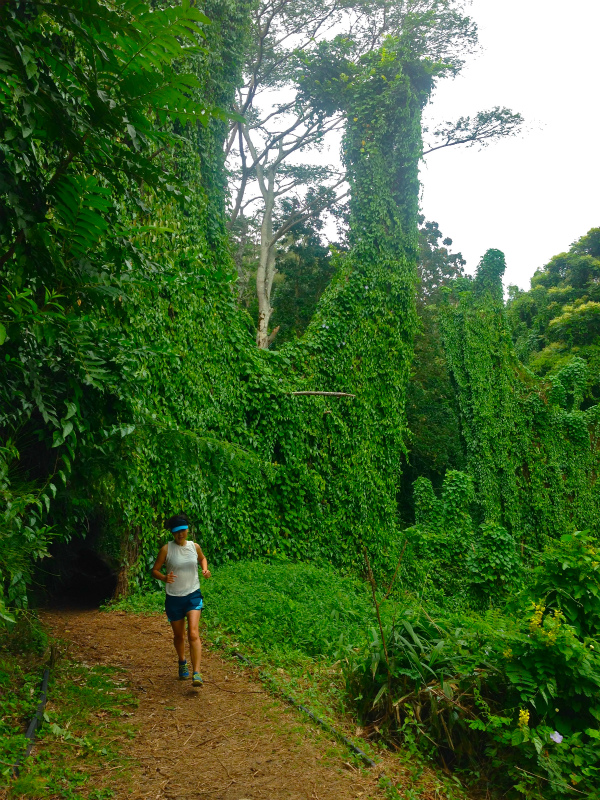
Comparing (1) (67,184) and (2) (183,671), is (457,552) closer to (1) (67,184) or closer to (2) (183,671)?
(2) (183,671)

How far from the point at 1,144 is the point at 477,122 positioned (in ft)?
60.0

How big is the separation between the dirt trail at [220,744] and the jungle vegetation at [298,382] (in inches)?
26.9

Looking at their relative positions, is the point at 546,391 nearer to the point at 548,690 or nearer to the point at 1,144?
the point at 548,690

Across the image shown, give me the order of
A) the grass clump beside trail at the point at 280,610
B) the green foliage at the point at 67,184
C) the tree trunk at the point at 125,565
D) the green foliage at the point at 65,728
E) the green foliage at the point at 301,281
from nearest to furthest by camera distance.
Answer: the green foliage at the point at 67,184 < the green foliage at the point at 65,728 < the grass clump beside trail at the point at 280,610 < the tree trunk at the point at 125,565 < the green foliage at the point at 301,281

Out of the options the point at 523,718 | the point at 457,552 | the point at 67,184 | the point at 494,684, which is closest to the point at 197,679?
the point at 494,684

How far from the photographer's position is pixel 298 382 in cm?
1152

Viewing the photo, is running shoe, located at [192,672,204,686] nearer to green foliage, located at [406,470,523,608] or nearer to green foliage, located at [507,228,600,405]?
green foliage, located at [406,470,523,608]

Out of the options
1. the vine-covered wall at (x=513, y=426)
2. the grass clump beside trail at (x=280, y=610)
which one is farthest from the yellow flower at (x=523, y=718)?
the vine-covered wall at (x=513, y=426)

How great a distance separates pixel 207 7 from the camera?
33.6ft

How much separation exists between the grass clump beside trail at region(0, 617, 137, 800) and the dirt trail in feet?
0.48

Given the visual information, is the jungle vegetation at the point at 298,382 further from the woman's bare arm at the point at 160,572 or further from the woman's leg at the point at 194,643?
the woman's leg at the point at 194,643

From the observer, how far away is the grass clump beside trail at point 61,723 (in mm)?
3285

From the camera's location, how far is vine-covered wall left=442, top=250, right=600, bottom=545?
17.4 meters

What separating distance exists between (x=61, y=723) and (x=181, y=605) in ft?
4.33
